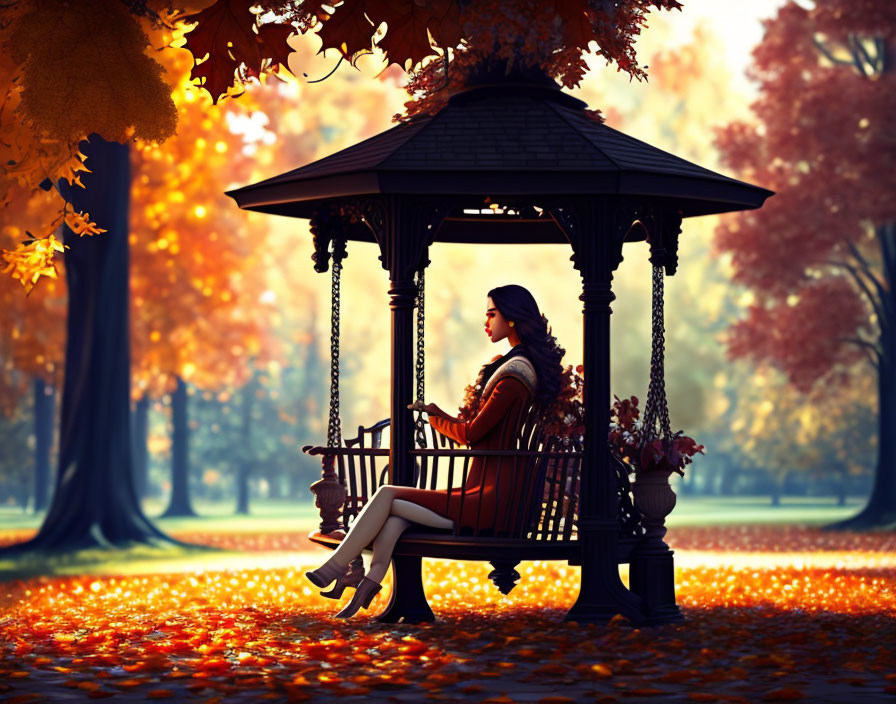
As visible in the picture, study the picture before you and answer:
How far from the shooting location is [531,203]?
11055mm

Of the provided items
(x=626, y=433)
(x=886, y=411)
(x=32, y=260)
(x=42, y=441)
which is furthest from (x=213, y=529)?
(x=626, y=433)

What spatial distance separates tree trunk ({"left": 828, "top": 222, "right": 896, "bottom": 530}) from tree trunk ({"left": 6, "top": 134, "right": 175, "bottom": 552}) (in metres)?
12.0

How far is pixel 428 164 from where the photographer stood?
34.4ft

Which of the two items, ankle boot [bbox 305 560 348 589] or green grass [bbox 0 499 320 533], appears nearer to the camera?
ankle boot [bbox 305 560 348 589]

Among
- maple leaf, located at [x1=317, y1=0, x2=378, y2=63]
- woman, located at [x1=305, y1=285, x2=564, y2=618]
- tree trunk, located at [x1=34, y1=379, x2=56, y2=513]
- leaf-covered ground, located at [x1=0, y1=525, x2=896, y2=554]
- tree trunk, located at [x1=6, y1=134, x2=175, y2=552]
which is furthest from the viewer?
tree trunk, located at [x1=34, y1=379, x2=56, y2=513]

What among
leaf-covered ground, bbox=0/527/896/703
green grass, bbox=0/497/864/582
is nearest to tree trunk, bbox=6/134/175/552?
green grass, bbox=0/497/864/582

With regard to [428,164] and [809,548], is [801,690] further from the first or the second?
[809,548]

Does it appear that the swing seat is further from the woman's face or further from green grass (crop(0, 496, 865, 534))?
green grass (crop(0, 496, 865, 534))

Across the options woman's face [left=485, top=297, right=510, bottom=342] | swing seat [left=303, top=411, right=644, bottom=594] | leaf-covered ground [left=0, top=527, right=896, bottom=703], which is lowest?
leaf-covered ground [left=0, top=527, right=896, bottom=703]

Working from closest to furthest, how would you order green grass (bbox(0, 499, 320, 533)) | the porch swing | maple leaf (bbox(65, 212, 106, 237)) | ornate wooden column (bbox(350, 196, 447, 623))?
1. the porch swing
2. ornate wooden column (bbox(350, 196, 447, 623))
3. maple leaf (bbox(65, 212, 106, 237))
4. green grass (bbox(0, 499, 320, 533))

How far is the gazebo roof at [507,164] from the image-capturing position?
1041cm

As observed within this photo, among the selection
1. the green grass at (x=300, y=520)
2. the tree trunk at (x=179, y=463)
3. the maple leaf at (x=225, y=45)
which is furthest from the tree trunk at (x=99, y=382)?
the tree trunk at (x=179, y=463)

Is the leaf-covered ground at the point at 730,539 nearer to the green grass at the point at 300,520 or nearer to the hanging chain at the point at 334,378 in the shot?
the green grass at the point at 300,520

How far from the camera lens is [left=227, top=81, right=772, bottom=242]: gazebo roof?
10.4 meters
